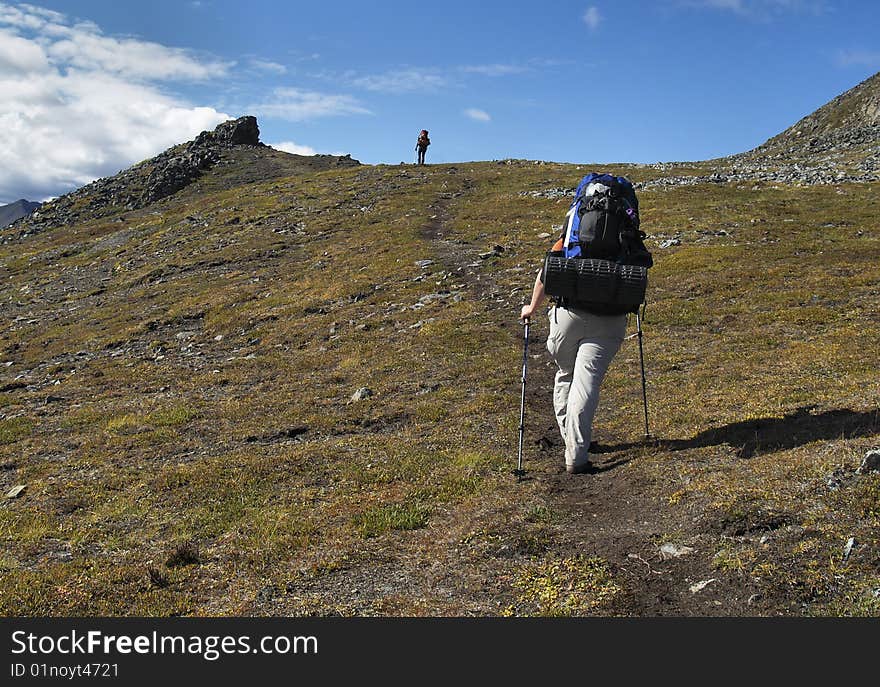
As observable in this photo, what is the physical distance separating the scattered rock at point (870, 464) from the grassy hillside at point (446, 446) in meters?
0.23

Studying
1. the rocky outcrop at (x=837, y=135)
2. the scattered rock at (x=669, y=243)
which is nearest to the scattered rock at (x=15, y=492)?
the scattered rock at (x=669, y=243)

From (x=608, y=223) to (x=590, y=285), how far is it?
3.59ft

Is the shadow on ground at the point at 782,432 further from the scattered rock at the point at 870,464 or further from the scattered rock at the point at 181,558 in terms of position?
the scattered rock at the point at 181,558

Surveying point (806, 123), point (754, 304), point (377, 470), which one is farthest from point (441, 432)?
point (806, 123)

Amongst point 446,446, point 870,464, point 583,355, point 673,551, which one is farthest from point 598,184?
point 446,446

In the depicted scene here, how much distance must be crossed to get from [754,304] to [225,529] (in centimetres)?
1855

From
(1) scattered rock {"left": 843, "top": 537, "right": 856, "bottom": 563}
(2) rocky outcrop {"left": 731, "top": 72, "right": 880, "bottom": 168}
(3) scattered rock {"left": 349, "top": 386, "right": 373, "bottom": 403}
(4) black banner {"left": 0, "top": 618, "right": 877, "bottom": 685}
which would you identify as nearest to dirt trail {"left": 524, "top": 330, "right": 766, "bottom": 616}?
(4) black banner {"left": 0, "top": 618, "right": 877, "bottom": 685}

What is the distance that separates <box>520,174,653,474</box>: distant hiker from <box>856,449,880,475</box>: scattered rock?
3672 mm

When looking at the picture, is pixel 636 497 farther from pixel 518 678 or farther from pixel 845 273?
pixel 845 273

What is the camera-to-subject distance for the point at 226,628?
6867 millimetres

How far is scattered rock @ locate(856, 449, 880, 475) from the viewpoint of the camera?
8539 mm

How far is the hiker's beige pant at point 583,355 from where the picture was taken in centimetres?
1079

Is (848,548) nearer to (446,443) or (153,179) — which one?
(446,443)

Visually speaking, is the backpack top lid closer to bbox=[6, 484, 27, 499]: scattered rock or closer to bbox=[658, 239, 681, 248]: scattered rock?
bbox=[6, 484, 27, 499]: scattered rock
